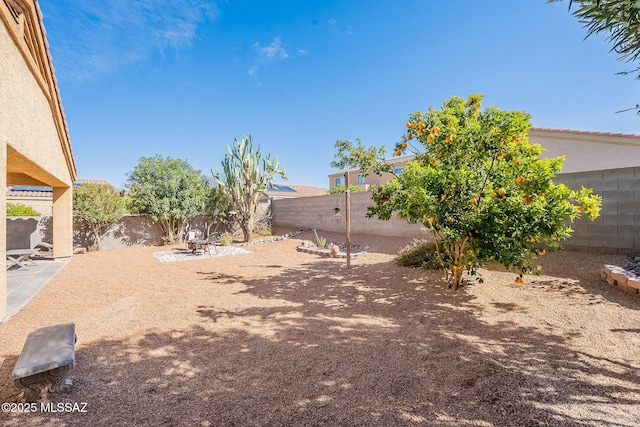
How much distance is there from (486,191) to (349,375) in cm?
365

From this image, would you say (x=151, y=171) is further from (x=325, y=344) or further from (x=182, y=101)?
(x=325, y=344)

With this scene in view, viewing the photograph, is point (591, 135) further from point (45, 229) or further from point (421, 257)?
point (45, 229)

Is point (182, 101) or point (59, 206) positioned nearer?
point (59, 206)

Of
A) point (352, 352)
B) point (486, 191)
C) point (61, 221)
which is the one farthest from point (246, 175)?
point (352, 352)

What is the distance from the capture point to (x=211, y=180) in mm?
17562

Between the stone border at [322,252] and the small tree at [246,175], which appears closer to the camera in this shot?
the stone border at [322,252]

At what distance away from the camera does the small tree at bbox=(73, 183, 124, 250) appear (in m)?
13.0

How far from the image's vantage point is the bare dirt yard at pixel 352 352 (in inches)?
93.7

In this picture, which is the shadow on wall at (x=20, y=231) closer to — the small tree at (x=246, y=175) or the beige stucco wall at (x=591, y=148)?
the small tree at (x=246, y=175)

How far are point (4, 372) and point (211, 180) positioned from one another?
15.4 metres

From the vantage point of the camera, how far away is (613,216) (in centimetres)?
661

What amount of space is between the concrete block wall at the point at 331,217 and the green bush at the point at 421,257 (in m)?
3.00

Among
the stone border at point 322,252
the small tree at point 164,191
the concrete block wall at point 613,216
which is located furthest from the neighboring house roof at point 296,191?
the concrete block wall at point 613,216

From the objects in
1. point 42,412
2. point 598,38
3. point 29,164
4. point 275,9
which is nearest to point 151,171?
point 29,164
